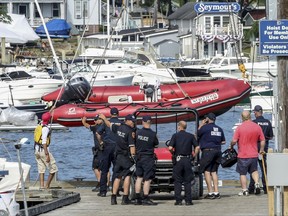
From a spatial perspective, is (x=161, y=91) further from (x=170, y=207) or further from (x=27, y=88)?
(x=170, y=207)

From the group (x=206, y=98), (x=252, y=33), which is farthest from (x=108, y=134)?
(x=252, y=33)

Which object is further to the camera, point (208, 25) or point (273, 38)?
point (208, 25)

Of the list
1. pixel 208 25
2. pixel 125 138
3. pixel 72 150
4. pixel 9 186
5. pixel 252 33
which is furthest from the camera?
pixel 252 33

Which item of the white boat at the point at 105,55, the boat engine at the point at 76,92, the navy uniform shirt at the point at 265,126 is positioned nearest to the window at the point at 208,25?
the white boat at the point at 105,55

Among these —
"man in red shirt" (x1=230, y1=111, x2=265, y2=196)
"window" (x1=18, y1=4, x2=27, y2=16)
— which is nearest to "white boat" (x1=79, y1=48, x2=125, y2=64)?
"window" (x1=18, y1=4, x2=27, y2=16)

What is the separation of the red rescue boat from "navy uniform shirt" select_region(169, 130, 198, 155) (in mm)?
14008

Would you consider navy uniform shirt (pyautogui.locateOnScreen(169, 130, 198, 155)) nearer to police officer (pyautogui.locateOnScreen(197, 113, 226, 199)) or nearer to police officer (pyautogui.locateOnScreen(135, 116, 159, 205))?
police officer (pyautogui.locateOnScreen(135, 116, 159, 205))

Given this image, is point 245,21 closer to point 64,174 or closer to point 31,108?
point 31,108

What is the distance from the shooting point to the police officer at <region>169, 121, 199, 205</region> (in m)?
19.1

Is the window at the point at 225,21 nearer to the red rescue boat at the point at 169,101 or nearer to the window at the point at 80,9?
the window at the point at 80,9

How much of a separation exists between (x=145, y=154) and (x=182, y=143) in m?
0.68

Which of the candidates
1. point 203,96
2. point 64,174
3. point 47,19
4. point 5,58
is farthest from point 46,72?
point 47,19

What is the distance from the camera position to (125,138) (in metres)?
19.3

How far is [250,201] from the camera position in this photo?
64.6 feet
